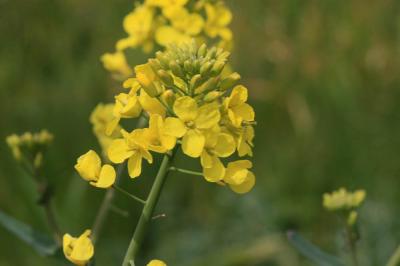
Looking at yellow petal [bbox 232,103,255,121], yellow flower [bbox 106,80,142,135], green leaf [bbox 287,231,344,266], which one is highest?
yellow flower [bbox 106,80,142,135]

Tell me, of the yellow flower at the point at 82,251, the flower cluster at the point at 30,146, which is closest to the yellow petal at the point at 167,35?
the flower cluster at the point at 30,146

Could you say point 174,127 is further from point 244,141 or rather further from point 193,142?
point 244,141

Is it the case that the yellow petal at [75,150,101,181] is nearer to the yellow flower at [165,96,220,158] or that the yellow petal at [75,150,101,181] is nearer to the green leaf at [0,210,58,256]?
the yellow flower at [165,96,220,158]

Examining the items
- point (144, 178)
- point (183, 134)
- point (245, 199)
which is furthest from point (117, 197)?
point (183, 134)

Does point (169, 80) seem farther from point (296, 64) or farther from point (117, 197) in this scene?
point (296, 64)

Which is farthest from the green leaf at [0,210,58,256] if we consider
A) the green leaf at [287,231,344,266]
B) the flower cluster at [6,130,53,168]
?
the green leaf at [287,231,344,266]
